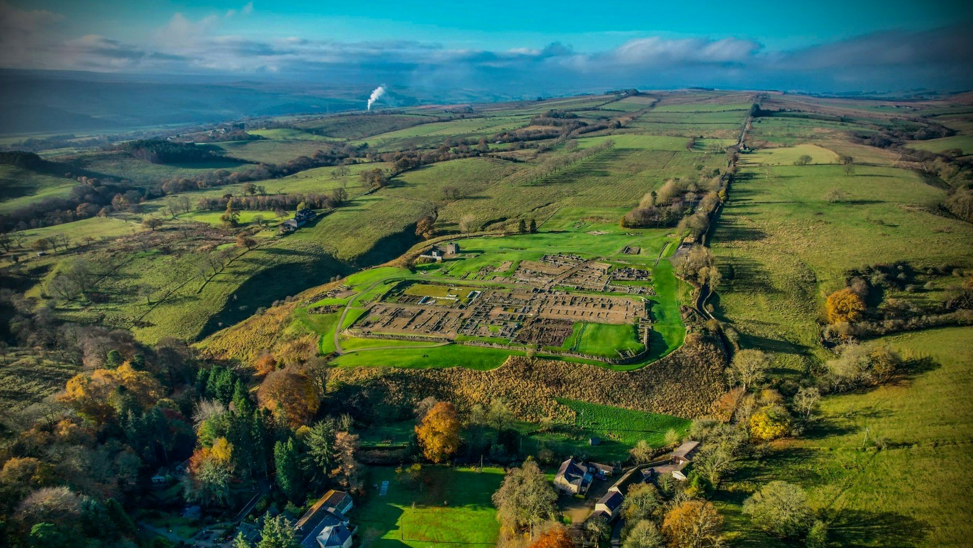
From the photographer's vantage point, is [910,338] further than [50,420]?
Yes

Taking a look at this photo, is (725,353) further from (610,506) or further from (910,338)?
(610,506)

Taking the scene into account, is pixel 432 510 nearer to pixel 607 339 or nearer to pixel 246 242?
pixel 607 339

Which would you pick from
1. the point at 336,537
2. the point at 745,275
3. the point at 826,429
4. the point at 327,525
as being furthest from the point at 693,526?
the point at 745,275

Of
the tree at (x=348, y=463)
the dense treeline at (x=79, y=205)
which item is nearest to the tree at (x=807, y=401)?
the tree at (x=348, y=463)

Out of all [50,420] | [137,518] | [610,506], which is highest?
[50,420]

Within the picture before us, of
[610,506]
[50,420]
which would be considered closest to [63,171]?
[50,420]

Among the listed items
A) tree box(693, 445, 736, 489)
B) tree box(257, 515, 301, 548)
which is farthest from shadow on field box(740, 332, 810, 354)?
tree box(257, 515, 301, 548)

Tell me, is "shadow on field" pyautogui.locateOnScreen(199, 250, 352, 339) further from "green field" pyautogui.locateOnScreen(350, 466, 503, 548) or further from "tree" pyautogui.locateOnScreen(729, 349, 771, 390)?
"tree" pyautogui.locateOnScreen(729, 349, 771, 390)
